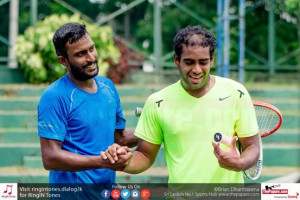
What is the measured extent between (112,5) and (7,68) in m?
1.88

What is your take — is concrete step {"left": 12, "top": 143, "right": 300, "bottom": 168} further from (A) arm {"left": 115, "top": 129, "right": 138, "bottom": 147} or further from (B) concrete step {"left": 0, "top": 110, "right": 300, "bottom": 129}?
(A) arm {"left": 115, "top": 129, "right": 138, "bottom": 147}

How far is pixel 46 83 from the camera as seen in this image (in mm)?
8578

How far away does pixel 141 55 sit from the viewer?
9.57m

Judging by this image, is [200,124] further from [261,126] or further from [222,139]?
[261,126]

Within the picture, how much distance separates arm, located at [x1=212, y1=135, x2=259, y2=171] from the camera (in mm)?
2699

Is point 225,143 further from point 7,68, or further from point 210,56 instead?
point 7,68

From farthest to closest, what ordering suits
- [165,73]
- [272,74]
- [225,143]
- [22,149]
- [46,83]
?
[272,74]
[165,73]
[46,83]
[22,149]
[225,143]

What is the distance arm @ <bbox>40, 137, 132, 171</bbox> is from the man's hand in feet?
1.93

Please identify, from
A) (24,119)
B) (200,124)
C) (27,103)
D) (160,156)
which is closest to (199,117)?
(200,124)

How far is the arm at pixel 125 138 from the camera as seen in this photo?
363 cm

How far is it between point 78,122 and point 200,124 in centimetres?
68

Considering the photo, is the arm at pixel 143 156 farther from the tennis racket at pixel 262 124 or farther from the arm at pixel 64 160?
the tennis racket at pixel 262 124

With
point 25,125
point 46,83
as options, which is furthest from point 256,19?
point 25,125

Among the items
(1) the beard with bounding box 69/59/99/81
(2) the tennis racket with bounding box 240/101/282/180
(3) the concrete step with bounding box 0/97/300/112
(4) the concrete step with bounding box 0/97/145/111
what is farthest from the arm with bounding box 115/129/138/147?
(4) the concrete step with bounding box 0/97/145/111
